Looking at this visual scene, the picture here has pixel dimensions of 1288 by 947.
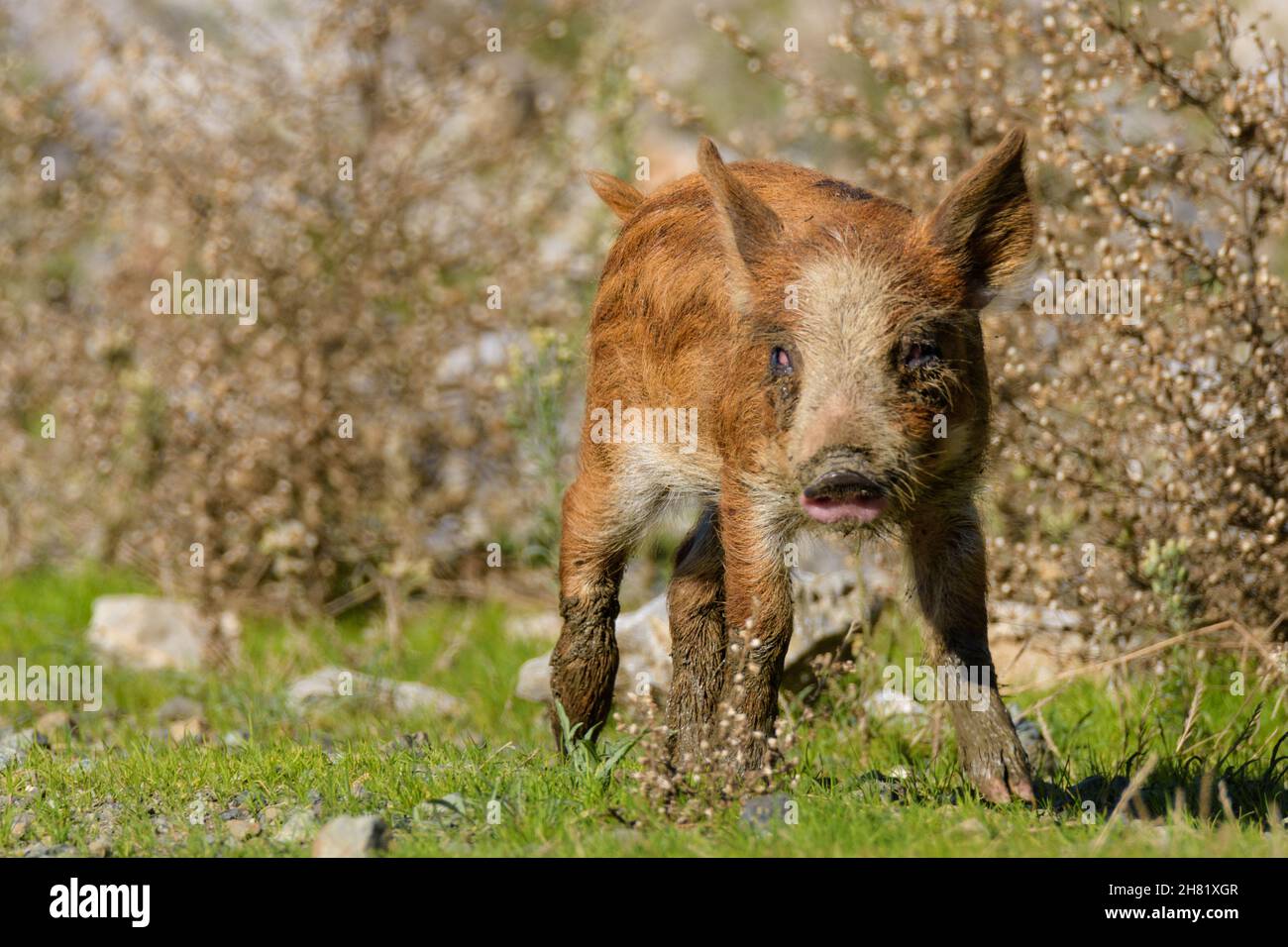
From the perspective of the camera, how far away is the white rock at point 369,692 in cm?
782

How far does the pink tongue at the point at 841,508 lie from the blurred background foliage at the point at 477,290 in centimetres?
268

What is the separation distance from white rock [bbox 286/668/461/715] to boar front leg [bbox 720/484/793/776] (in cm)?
304

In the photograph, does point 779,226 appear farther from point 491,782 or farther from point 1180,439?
point 1180,439

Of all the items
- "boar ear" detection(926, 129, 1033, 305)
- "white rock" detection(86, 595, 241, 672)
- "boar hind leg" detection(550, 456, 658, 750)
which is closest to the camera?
"boar ear" detection(926, 129, 1033, 305)

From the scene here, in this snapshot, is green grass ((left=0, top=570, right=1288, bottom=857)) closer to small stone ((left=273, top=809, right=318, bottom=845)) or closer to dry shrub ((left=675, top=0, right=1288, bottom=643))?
small stone ((left=273, top=809, right=318, bottom=845))

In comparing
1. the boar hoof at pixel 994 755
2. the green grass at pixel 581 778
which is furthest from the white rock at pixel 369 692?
the boar hoof at pixel 994 755

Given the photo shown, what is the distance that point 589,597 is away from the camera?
6137mm

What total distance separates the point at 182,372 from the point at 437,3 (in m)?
5.24

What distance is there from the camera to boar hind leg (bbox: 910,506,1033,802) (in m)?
5.19

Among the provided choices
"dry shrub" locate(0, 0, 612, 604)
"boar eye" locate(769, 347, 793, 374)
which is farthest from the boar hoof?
"dry shrub" locate(0, 0, 612, 604)

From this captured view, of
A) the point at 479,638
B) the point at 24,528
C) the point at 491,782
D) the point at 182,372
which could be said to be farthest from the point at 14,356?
the point at 491,782

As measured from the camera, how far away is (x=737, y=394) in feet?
17.1

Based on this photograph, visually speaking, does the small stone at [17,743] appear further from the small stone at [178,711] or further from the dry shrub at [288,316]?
the dry shrub at [288,316]

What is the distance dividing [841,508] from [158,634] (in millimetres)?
6212
